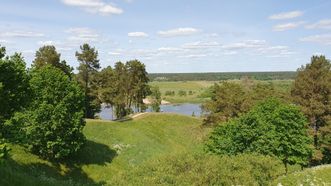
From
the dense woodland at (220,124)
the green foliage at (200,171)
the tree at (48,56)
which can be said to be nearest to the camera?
the green foliage at (200,171)

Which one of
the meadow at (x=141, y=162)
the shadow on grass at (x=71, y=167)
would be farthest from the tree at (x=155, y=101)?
the shadow on grass at (x=71, y=167)

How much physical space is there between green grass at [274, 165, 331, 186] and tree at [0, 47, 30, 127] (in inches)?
769

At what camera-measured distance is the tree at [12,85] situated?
2489 centimetres

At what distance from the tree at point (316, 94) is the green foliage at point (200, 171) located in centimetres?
2393

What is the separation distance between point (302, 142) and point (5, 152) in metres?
31.2

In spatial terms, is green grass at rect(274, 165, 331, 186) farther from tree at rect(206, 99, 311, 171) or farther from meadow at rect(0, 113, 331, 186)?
tree at rect(206, 99, 311, 171)

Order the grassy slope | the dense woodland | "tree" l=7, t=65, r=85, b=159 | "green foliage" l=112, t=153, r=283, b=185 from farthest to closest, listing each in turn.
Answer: "tree" l=7, t=65, r=85, b=159 → the grassy slope → the dense woodland → "green foliage" l=112, t=153, r=283, b=185

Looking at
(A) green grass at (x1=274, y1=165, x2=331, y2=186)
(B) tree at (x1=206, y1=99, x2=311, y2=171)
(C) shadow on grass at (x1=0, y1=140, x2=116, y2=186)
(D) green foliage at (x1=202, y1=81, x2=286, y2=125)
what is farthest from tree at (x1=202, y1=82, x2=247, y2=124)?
(A) green grass at (x1=274, y1=165, x2=331, y2=186)

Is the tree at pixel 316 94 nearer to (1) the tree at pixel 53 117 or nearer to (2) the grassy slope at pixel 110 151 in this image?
(2) the grassy slope at pixel 110 151

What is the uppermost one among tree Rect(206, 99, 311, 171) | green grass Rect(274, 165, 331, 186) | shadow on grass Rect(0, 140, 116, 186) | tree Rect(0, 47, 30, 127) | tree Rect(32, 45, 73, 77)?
tree Rect(32, 45, 73, 77)

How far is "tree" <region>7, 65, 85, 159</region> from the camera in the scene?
40688 mm

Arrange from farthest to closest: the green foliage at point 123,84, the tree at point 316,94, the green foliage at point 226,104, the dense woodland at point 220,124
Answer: the green foliage at point 123,84 < the green foliage at point 226,104 < the tree at point 316,94 < the dense woodland at point 220,124

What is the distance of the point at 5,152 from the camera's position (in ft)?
63.8

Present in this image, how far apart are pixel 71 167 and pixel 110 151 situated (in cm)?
913
